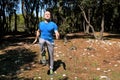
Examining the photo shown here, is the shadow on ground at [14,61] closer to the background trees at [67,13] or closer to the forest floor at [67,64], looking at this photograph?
the forest floor at [67,64]

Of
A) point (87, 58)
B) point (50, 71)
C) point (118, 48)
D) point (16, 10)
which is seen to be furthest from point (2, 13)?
point (50, 71)

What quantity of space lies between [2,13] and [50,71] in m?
32.5

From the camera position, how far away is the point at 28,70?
50.3ft

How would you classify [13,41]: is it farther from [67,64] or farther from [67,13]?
[67,64]

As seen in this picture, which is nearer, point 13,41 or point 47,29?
point 47,29

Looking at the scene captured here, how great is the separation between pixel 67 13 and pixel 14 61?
16.5 meters

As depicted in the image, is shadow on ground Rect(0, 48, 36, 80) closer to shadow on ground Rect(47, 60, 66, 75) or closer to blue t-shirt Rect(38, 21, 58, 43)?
shadow on ground Rect(47, 60, 66, 75)

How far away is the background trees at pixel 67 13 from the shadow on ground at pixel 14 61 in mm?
8531

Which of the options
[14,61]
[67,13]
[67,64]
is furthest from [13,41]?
[67,64]

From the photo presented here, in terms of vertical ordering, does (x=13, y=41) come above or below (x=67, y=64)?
below

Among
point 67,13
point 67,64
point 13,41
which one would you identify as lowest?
point 13,41

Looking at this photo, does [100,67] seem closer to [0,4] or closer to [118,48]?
[118,48]

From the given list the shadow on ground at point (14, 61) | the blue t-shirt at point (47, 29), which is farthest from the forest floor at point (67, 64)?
the blue t-shirt at point (47, 29)

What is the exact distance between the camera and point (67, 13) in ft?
109
